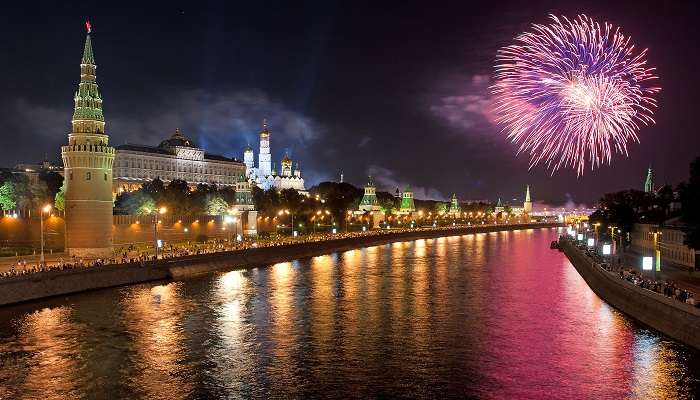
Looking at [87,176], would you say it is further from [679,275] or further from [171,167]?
[171,167]

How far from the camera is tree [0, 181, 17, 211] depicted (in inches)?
3073


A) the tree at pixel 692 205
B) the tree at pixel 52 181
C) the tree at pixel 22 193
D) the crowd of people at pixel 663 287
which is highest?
the tree at pixel 52 181

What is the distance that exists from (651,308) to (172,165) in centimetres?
13808

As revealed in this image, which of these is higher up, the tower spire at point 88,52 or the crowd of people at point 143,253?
the tower spire at point 88,52

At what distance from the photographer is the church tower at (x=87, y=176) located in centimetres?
6431

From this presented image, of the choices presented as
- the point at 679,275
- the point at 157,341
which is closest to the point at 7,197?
the point at 157,341

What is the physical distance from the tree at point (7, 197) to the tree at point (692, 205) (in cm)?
6709

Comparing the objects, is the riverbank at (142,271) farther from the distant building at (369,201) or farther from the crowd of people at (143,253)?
the distant building at (369,201)

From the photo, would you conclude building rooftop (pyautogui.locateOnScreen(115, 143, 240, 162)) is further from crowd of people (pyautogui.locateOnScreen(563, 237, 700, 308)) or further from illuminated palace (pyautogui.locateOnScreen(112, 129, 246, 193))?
crowd of people (pyautogui.locateOnScreen(563, 237, 700, 308))

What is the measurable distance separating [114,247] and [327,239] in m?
36.8

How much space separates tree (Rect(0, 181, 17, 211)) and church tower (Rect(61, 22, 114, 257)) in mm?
17012

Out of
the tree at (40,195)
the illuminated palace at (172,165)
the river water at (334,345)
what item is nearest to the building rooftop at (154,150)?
the illuminated palace at (172,165)

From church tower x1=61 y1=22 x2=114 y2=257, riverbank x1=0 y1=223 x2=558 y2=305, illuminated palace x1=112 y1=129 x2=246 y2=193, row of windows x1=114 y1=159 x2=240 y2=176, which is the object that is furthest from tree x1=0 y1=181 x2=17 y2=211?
row of windows x1=114 y1=159 x2=240 y2=176

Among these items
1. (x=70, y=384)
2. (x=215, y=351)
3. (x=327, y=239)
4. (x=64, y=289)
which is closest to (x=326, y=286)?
(x=64, y=289)
